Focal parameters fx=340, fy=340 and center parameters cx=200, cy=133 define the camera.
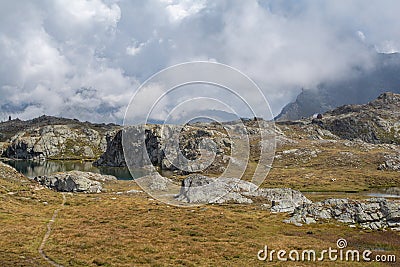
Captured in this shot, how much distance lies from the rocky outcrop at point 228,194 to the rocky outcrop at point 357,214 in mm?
A: 11141

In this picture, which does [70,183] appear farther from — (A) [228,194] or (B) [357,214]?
(B) [357,214]

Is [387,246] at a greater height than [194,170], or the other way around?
[194,170]

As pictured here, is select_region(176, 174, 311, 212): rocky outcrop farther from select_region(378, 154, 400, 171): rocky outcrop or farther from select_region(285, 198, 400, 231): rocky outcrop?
select_region(378, 154, 400, 171): rocky outcrop

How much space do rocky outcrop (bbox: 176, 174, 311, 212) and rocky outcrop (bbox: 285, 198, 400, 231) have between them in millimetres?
11141

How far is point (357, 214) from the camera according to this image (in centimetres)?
5922

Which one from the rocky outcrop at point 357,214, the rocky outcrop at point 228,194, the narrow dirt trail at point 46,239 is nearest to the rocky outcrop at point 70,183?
the rocky outcrop at point 228,194

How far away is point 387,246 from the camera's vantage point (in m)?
43.9

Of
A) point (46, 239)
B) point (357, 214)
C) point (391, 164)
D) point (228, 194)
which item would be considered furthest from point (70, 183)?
point (391, 164)

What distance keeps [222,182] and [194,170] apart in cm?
7590

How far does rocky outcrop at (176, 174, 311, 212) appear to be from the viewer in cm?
7788

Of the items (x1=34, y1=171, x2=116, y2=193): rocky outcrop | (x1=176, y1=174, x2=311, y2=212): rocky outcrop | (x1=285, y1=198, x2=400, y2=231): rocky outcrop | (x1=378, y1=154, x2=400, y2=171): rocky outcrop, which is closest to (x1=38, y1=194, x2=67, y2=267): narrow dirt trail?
(x1=176, y1=174, x2=311, y2=212): rocky outcrop

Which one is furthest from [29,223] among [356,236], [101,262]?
[356,236]

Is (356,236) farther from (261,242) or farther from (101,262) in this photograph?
(101,262)

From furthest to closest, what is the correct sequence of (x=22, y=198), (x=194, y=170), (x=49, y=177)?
(x=194, y=170) < (x=49, y=177) < (x=22, y=198)
